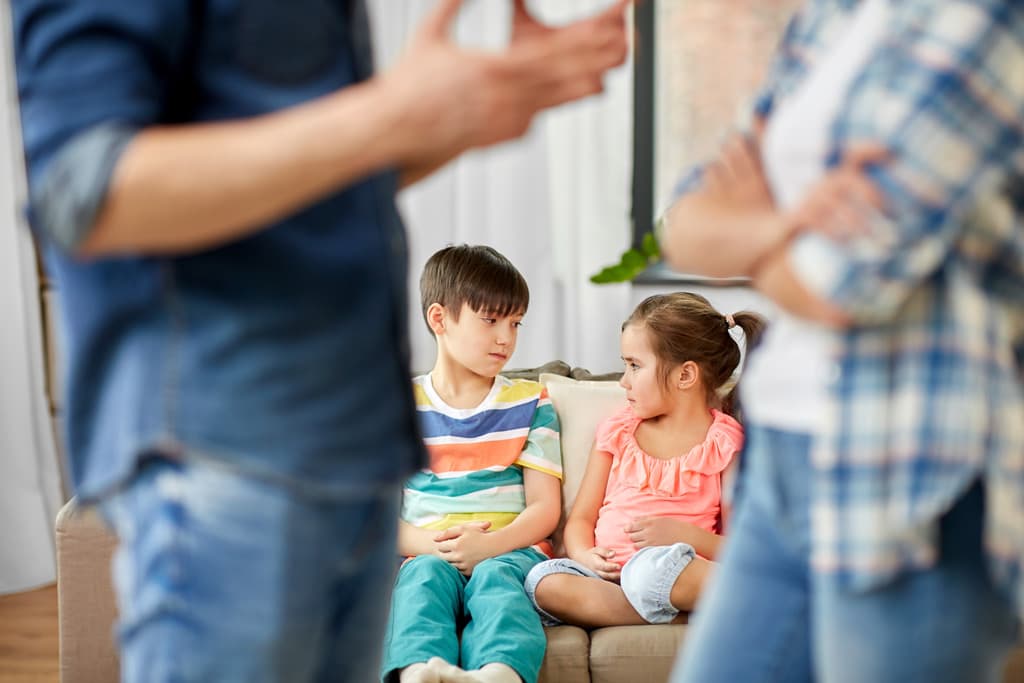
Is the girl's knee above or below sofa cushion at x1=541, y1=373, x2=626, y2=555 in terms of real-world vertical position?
below

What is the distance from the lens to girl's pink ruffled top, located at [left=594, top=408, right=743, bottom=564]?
8.00ft

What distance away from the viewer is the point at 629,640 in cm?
217

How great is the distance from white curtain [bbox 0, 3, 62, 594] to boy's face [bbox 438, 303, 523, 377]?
173cm

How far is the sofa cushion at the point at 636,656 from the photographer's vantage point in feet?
7.01

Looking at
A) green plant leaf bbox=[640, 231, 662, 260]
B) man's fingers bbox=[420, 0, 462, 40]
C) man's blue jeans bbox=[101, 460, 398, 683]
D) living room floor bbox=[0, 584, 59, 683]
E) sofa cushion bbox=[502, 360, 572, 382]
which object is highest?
man's fingers bbox=[420, 0, 462, 40]

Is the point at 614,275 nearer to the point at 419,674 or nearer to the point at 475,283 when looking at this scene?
the point at 475,283

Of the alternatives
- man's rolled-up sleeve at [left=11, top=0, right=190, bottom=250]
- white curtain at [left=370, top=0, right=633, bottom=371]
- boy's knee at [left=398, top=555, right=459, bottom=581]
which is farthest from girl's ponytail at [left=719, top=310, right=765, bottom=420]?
man's rolled-up sleeve at [left=11, top=0, right=190, bottom=250]

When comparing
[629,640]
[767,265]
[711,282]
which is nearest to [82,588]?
[629,640]

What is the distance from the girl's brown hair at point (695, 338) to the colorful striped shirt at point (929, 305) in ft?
5.57

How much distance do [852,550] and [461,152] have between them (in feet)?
1.26

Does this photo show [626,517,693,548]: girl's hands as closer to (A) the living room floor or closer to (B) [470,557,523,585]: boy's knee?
→ (B) [470,557,523,585]: boy's knee

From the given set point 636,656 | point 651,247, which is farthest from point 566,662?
point 651,247

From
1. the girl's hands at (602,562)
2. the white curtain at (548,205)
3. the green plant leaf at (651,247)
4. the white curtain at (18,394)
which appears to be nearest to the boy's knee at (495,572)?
the girl's hands at (602,562)

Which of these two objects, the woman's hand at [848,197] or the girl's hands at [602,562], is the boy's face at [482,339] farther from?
the woman's hand at [848,197]
